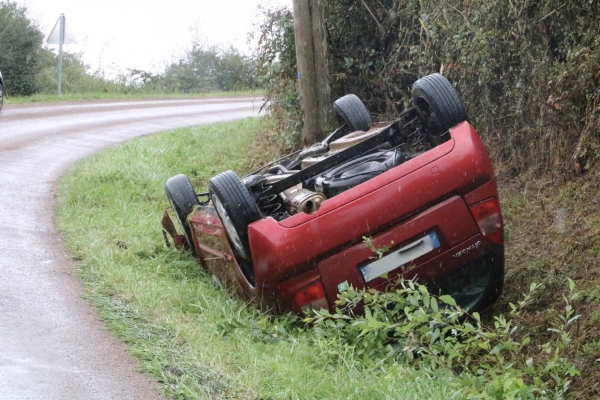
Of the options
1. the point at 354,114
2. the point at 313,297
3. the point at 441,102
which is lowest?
the point at 313,297

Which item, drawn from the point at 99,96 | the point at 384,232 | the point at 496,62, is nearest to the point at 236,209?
the point at 384,232

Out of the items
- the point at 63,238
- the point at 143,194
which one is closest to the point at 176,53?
the point at 143,194

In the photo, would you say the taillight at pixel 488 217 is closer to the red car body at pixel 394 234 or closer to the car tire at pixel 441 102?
the red car body at pixel 394 234

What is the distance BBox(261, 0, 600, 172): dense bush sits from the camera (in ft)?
27.1

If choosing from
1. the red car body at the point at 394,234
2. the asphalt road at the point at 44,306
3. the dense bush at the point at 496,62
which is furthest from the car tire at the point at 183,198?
the dense bush at the point at 496,62

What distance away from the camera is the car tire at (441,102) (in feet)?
22.0

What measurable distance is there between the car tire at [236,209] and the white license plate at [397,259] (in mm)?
830

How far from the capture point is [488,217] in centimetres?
598

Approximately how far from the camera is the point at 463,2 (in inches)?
390

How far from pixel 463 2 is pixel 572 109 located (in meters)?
2.21

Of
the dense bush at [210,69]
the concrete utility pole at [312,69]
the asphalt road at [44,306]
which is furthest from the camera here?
the dense bush at [210,69]

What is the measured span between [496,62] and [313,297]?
444cm

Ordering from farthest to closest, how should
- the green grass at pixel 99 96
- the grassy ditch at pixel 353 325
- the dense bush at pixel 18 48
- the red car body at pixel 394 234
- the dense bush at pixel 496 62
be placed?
the dense bush at pixel 18 48
the green grass at pixel 99 96
the dense bush at pixel 496 62
the red car body at pixel 394 234
the grassy ditch at pixel 353 325

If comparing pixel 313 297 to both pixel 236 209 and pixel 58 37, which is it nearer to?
pixel 236 209
